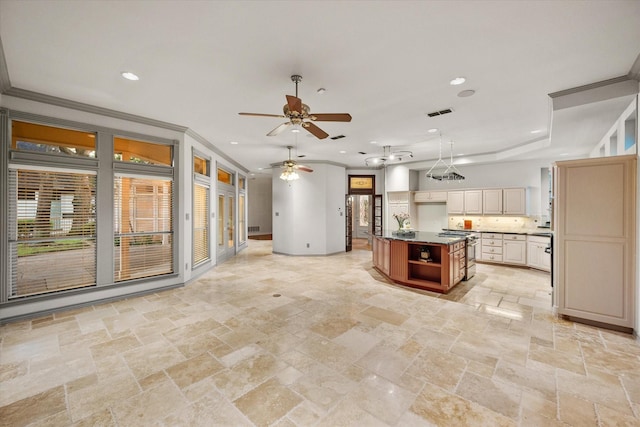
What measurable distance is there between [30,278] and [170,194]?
2.13 metres

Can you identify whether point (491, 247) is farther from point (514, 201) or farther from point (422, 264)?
point (422, 264)

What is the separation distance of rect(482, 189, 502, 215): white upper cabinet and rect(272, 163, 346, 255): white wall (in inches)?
169

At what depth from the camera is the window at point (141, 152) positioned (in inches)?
173

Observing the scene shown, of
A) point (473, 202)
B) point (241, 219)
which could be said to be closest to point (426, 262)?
point (473, 202)

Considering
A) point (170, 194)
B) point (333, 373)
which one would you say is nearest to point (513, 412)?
point (333, 373)

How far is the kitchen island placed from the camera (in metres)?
4.62

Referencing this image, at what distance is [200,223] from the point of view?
20.0 feet

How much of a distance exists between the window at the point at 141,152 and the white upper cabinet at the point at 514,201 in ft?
26.1

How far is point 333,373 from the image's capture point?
2.40 metres

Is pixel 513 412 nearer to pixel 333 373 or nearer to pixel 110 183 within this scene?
pixel 333 373

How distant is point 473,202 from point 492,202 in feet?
1.48

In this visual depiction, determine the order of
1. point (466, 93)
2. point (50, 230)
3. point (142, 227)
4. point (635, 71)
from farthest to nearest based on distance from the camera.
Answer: point (142, 227), point (50, 230), point (466, 93), point (635, 71)

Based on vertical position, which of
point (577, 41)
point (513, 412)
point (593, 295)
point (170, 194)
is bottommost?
point (513, 412)

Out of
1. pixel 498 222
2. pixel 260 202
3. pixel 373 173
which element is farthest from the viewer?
pixel 260 202
